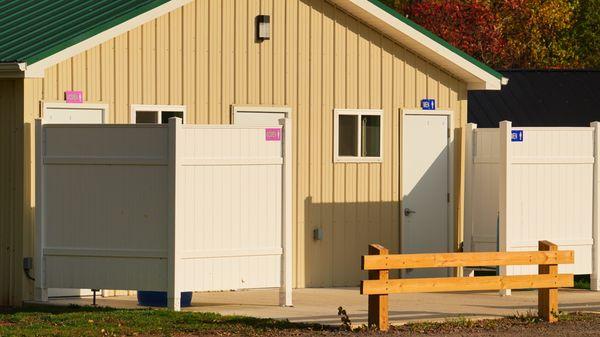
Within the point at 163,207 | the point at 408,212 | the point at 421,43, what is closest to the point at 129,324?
the point at 163,207

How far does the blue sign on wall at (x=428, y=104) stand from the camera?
23.7 metres

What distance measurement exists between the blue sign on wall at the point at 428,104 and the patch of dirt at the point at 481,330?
630 centimetres

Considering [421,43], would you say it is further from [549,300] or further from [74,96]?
[549,300]

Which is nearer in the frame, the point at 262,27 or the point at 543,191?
the point at 543,191

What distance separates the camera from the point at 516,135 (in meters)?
21.5

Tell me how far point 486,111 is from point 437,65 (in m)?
5.76

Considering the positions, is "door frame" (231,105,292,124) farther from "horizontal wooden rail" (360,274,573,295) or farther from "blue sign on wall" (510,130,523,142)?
"horizontal wooden rail" (360,274,573,295)

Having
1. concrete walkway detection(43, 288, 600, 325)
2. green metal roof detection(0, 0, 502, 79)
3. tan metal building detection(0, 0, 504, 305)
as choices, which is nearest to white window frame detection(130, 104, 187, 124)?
tan metal building detection(0, 0, 504, 305)

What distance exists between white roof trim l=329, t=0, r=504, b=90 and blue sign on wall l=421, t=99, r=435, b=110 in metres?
0.59

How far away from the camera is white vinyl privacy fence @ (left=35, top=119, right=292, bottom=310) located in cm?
1833

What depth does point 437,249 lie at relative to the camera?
2384 cm

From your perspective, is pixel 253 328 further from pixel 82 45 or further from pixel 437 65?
pixel 437 65

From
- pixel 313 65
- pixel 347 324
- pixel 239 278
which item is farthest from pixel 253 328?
pixel 313 65

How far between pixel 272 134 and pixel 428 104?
5117mm
